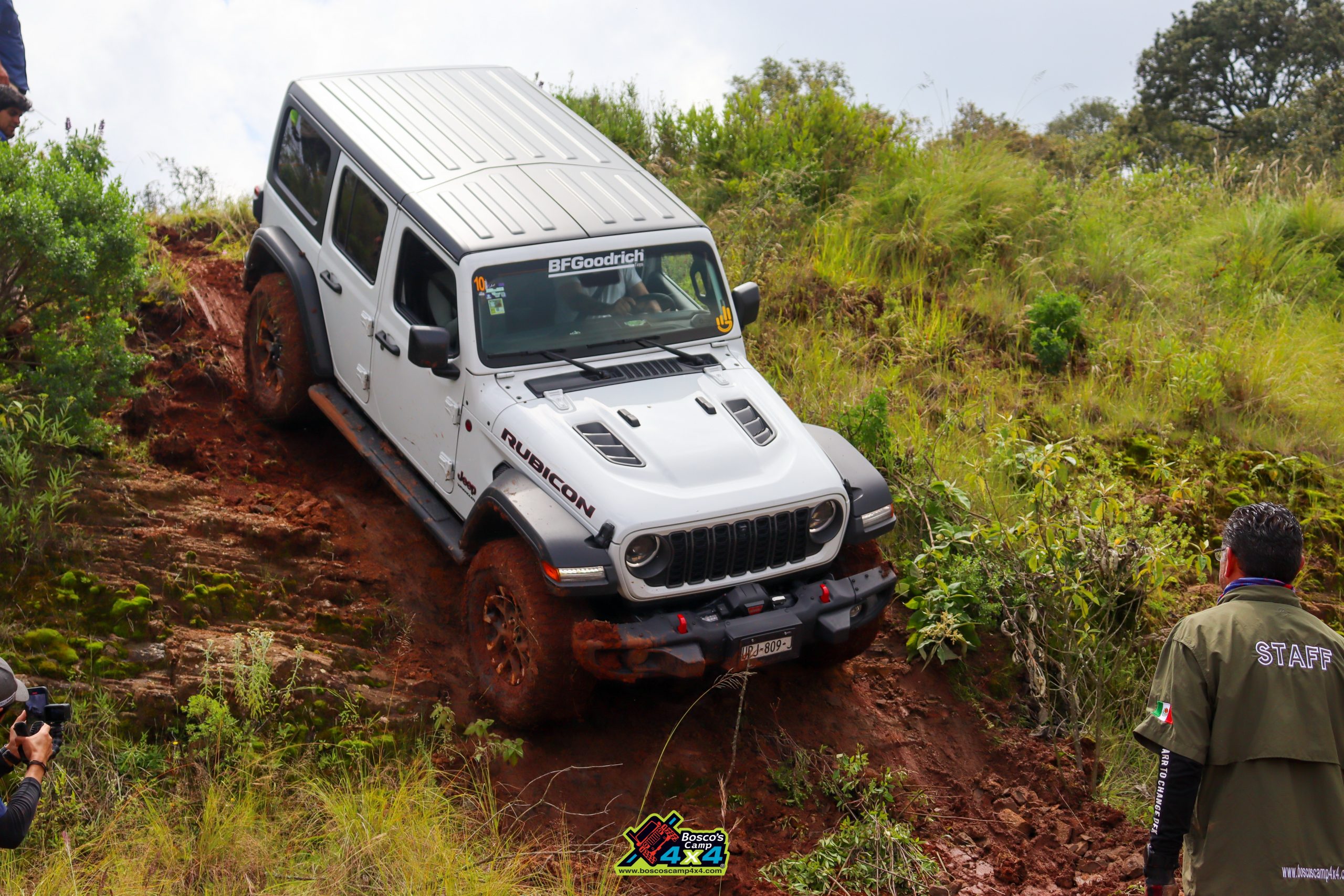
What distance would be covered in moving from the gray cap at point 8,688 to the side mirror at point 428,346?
237 cm

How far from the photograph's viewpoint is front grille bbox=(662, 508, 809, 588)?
4977mm

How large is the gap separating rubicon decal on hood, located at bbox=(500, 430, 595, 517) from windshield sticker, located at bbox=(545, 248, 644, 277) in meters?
0.96

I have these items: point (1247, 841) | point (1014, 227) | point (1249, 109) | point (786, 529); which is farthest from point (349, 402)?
point (1249, 109)

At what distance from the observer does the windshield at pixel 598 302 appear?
570 cm

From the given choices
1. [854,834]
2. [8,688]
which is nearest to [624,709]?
[854,834]

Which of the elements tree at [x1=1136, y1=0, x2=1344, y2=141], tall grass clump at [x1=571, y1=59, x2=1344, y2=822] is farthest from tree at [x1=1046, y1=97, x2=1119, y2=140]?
tall grass clump at [x1=571, y1=59, x2=1344, y2=822]

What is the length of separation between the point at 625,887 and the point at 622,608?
3.89ft

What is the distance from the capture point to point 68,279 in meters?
6.33

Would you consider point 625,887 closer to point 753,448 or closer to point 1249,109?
point 753,448

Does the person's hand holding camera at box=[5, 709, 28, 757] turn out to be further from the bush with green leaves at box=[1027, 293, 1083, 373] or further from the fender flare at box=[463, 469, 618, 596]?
the bush with green leaves at box=[1027, 293, 1083, 373]

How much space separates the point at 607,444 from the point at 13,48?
6.20 meters

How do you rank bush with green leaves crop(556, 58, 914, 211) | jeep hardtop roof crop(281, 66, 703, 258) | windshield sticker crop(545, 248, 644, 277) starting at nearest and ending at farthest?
windshield sticker crop(545, 248, 644, 277), jeep hardtop roof crop(281, 66, 703, 258), bush with green leaves crop(556, 58, 914, 211)

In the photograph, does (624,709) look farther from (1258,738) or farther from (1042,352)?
(1042,352)

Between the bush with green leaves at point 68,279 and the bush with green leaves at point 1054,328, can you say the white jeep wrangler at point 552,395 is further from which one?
the bush with green leaves at point 1054,328
